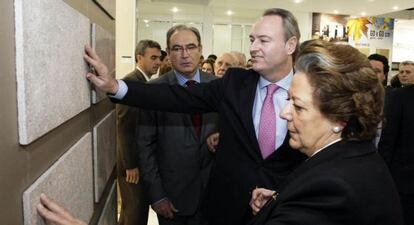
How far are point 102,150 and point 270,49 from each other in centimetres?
89

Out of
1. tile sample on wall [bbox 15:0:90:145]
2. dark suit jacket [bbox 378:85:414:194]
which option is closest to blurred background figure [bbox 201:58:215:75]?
dark suit jacket [bbox 378:85:414:194]

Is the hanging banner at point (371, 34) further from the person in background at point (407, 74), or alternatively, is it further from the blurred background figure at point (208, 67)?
the person in background at point (407, 74)

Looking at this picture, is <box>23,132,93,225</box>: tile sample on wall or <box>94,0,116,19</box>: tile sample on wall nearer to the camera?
<box>23,132,93,225</box>: tile sample on wall

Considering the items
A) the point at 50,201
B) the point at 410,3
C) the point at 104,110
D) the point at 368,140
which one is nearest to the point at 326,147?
the point at 368,140

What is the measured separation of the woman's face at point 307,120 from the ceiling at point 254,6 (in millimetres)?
9207

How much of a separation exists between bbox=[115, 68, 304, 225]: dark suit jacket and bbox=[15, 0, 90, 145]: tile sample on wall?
521mm

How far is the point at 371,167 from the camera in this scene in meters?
1.00

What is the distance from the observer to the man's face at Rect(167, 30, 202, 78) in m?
2.12

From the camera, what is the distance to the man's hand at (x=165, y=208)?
2102 millimetres

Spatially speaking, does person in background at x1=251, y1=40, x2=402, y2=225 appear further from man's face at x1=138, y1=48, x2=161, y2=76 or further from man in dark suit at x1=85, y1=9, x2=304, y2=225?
man's face at x1=138, y1=48, x2=161, y2=76

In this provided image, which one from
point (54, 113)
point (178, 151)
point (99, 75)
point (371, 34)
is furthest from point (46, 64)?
point (371, 34)

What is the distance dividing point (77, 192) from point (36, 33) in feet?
1.92

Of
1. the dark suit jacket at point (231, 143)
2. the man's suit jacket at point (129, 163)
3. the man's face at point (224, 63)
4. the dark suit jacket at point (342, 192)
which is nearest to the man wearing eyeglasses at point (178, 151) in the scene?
the dark suit jacket at point (231, 143)

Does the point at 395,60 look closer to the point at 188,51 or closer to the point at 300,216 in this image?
the point at 188,51
